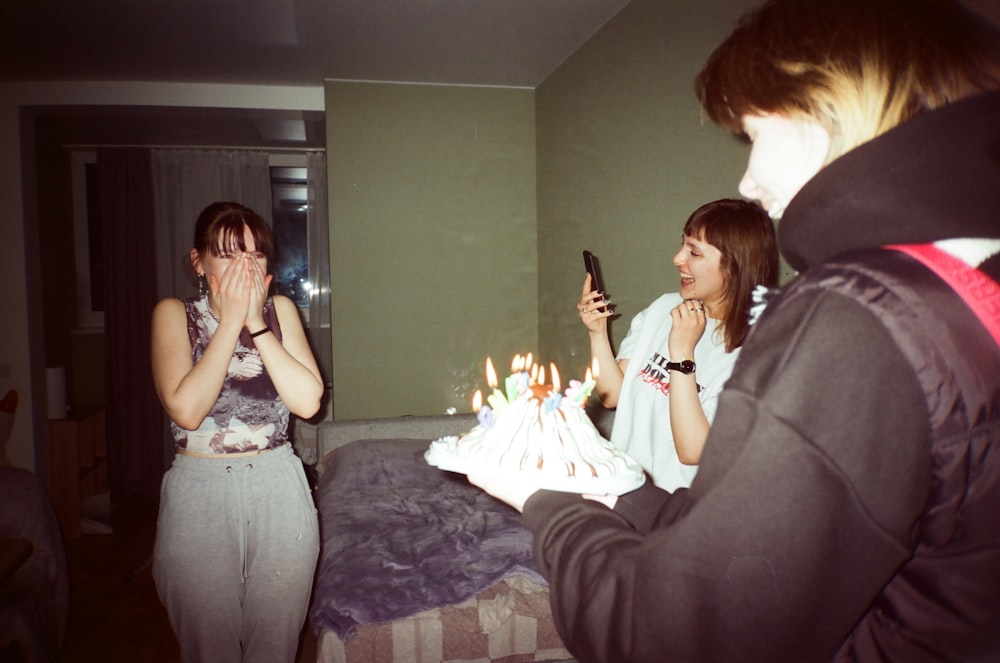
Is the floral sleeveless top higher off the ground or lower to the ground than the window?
lower

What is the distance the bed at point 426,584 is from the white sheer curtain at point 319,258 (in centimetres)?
287

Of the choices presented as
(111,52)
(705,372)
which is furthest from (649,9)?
(111,52)

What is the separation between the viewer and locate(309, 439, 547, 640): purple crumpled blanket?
2.20 m

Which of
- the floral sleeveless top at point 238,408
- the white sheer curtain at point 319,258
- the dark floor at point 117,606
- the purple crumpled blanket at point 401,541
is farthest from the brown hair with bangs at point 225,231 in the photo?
the white sheer curtain at point 319,258

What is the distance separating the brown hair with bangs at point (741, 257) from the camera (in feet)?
6.60

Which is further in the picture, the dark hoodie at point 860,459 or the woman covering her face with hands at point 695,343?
the woman covering her face with hands at point 695,343

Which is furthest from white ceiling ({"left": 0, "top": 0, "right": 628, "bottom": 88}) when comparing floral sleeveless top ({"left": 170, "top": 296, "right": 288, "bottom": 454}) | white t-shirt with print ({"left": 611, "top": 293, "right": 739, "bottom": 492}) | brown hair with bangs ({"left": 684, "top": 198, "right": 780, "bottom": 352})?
floral sleeveless top ({"left": 170, "top": 296, "right": 288, "bottom": 454})

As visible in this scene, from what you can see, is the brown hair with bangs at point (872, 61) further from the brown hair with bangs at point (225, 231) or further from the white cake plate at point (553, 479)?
the brown hair with bangs at point (225, 231)

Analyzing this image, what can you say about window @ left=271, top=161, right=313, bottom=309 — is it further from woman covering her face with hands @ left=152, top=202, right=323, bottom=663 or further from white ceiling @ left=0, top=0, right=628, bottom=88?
woman covering her face with hands @ left=152, top=202, right=323, bottom=663

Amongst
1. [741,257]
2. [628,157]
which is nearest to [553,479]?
[741,257]

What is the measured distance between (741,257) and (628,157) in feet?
4.34

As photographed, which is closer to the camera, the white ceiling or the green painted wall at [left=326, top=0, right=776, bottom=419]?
the white ceiling

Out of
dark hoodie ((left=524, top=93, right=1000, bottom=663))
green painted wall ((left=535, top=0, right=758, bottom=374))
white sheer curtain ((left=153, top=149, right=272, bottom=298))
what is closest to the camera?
dark hoodie ((left=524, top=93, right=1000, bottom=663))

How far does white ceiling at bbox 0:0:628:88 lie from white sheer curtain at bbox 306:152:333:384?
4.81 feet
